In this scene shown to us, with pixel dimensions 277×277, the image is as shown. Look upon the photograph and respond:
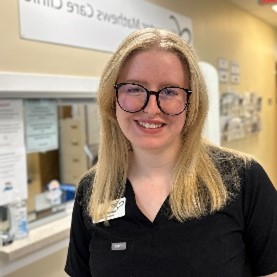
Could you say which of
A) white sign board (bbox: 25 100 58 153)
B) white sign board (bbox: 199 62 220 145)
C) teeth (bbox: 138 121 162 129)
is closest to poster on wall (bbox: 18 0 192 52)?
white sign board (bbox: 25 100 58 153)

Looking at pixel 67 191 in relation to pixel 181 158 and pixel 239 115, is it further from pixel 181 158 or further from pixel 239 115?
pixel 239 115

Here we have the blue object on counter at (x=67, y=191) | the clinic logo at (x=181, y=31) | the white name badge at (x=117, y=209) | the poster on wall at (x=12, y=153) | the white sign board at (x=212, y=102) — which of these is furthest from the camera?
the clinic logo at (x=181, y=31)

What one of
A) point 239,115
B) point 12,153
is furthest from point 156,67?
point 239,115

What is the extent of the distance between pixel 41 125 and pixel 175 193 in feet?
4.60

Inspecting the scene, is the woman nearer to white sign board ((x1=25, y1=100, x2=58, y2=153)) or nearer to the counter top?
the counter top

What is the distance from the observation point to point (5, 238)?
1921 mm

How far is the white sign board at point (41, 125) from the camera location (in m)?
2.19

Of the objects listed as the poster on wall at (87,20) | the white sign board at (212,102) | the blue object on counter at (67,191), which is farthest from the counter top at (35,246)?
the white sign board at (212,102)

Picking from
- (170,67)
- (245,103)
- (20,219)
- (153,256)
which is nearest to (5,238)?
(20,219)

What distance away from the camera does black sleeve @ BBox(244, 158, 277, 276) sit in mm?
1009

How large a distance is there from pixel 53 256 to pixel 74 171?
63cm

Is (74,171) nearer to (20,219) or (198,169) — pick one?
(20,219)

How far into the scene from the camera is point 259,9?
4.80m

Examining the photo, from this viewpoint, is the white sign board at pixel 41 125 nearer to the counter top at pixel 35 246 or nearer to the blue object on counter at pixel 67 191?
the blue object on counter at pixel 67 191
